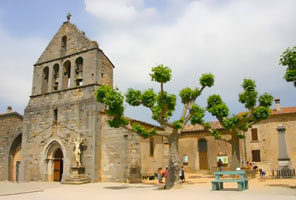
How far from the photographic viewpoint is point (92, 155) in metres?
17.0

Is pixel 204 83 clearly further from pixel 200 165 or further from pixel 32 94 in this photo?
pixel 200 165

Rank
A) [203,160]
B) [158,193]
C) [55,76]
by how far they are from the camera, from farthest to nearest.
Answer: [203,160] → [55,76] → [158,193]

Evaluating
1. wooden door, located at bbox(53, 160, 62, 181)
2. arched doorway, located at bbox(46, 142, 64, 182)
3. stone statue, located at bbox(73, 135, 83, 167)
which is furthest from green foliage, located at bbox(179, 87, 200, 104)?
wooden door, located at bbox(53, 160, 62, 181)

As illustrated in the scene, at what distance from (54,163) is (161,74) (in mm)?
11115

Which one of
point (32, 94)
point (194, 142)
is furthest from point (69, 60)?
point (194, 142)

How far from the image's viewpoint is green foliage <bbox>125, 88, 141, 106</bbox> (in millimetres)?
13398

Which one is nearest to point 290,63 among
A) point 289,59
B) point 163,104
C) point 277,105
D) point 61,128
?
point 289,59

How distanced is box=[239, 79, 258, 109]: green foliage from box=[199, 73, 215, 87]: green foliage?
3446mm

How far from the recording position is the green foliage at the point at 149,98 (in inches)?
520

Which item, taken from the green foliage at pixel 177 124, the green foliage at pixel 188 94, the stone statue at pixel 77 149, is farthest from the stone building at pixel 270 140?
the stone statue at pixel 77 149

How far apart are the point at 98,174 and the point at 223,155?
13683 millimetres

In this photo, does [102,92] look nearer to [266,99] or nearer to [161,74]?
[161,74]

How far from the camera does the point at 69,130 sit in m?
18.5

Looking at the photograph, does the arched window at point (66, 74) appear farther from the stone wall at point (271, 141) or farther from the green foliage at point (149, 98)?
the stone wall at point (271, 141)
